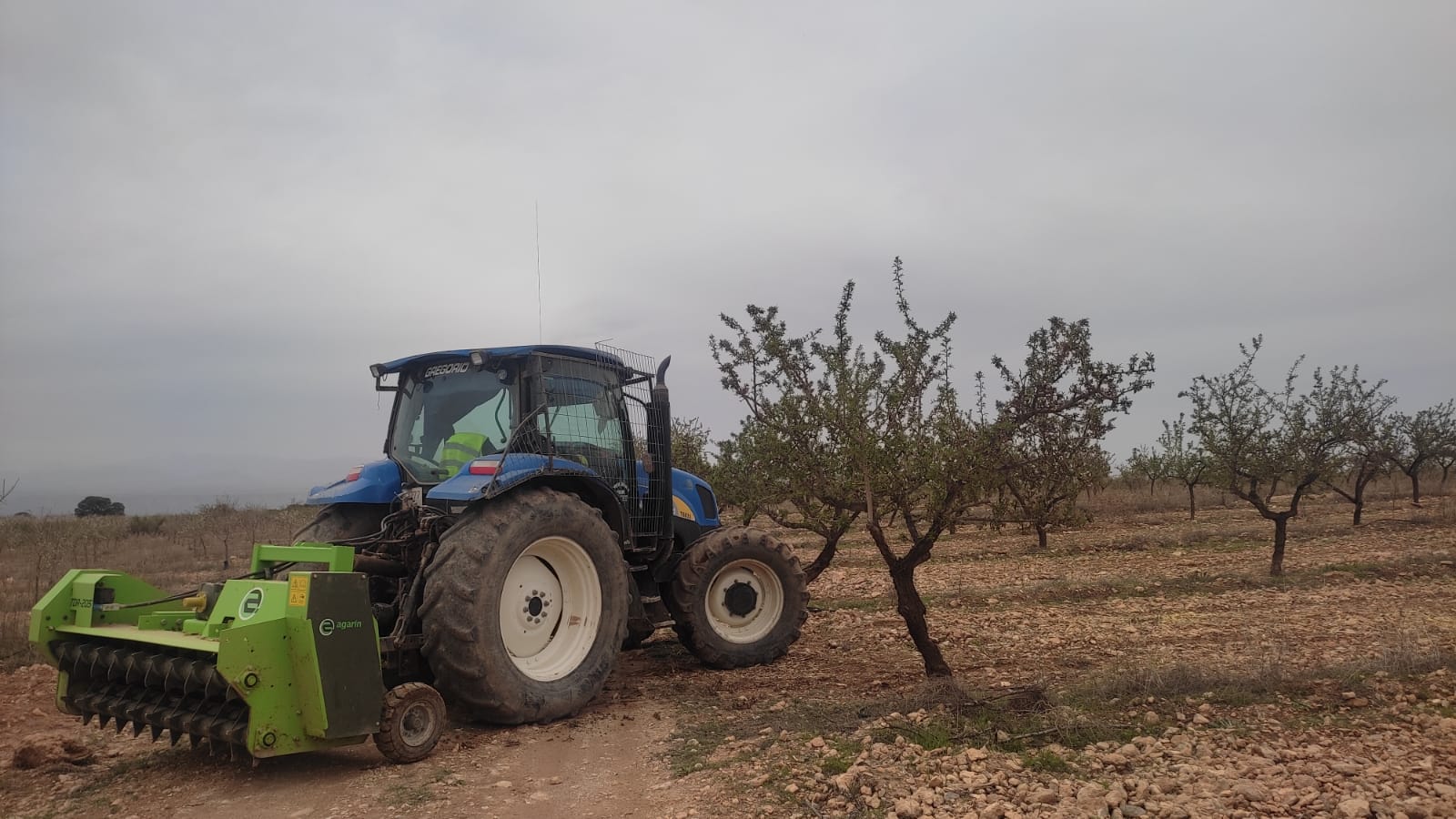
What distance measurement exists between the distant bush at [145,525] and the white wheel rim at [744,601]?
93.9 feet

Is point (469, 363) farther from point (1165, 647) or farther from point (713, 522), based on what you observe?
point (1165, 647)

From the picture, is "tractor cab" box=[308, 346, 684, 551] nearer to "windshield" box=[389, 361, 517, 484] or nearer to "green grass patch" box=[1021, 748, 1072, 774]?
"windshield" box=[389, 361, 517, 484]

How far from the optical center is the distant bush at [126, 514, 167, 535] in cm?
2975

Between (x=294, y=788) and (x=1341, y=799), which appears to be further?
(x=294, y=788)

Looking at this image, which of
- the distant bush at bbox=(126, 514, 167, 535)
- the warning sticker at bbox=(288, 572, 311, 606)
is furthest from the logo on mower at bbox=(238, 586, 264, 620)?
the distant bush at bbox=(126, 514, 167, 535)

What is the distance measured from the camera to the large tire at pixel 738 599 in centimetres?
750

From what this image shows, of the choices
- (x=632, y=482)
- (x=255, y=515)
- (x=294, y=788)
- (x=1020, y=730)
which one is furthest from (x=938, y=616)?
(x=255, y=515)

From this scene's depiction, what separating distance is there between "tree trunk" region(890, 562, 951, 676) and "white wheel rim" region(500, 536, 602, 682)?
7.49 ft

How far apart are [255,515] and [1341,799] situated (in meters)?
32.6

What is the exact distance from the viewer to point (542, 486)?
6059 mm

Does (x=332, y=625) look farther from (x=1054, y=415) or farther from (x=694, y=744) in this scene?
(x=1054, y=415)

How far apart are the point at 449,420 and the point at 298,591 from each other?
2287mm

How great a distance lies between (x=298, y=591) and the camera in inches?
179

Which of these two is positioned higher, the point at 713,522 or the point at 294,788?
the point at 713,522
